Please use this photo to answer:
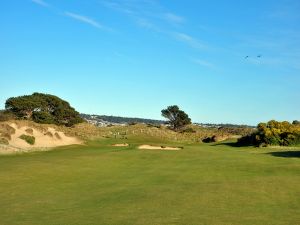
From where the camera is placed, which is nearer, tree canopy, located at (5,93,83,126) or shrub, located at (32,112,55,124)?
shrub, located at (32,112,55,124)

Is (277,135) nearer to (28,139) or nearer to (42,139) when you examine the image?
(42,139)

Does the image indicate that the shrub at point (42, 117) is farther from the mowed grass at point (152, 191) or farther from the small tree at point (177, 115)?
the mowed grass at point (152, 191)

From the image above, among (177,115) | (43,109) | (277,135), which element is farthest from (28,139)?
(177,115)

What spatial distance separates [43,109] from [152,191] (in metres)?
68.6

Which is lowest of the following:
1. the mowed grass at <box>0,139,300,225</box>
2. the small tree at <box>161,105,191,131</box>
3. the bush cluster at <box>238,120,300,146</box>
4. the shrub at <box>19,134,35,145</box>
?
the mowed grass at <box>0,139,300,225</box>

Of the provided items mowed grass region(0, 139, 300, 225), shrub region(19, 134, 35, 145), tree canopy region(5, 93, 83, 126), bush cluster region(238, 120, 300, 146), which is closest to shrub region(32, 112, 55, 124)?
tree canopy region(5, 93, 83, 126)

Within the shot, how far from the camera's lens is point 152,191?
20.0 metres

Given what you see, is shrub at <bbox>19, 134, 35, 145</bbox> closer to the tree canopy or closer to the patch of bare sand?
the patch of bare sand

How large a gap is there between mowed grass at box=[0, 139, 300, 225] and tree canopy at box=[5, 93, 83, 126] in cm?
5075

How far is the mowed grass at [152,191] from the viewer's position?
15312mm

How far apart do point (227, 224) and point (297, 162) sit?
14402mm

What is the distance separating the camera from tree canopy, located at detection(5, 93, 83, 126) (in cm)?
8103

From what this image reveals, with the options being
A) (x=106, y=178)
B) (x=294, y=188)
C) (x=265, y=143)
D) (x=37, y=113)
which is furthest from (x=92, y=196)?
(x=37, y=113)

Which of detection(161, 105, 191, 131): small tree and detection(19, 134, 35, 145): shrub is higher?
detection(161, 105, 191, 131): small tree
